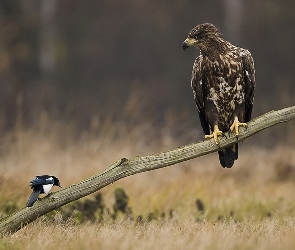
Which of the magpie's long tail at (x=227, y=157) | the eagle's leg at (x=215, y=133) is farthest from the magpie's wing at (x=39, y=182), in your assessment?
the magpie's long tail at (x=227, y=157)

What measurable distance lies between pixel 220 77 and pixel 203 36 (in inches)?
14.2

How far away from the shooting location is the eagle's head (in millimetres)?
7226

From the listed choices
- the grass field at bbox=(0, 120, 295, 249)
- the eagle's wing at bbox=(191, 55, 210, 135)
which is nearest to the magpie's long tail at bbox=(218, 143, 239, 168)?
the eagle's wing at bbox=(191, 55, 210, 135)

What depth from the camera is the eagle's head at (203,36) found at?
7.23 m

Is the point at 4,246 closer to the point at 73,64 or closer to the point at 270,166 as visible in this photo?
the point at 270,166

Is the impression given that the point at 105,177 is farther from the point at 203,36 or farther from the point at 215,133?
the point at 203,36

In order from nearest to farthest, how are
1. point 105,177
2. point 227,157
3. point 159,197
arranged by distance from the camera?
point 105,177 < point 227,157 < point 159,197

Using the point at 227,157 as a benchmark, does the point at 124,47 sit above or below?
above

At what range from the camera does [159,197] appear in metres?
8.73

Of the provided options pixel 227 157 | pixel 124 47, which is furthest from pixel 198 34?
pixel 124 47

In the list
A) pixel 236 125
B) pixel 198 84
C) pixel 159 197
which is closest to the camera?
pixel 236 125

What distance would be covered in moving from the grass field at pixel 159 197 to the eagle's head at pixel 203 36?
1.39m

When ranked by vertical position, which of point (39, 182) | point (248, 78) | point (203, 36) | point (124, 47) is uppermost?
point (124, 47)

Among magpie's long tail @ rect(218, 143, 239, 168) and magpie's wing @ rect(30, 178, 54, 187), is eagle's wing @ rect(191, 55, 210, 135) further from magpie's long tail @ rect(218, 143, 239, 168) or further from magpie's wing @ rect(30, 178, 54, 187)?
magpie's wing @ rect(30, 178, 54, 187)
